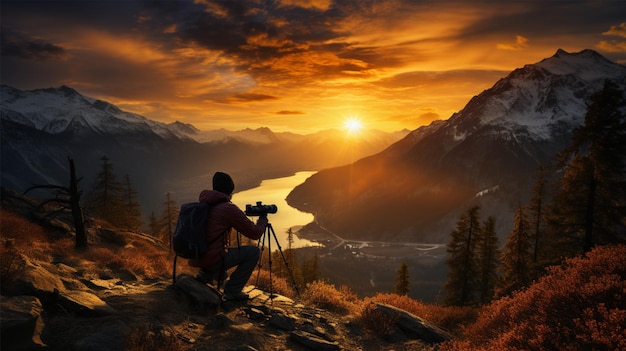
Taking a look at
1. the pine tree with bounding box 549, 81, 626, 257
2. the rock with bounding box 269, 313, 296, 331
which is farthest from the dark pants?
the pine tree with bounding box 549, 81, 626, 257

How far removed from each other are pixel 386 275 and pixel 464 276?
15733 cm

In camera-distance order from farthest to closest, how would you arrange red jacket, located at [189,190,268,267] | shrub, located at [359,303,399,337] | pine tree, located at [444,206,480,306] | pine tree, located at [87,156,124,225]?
pine tree, located at [87,156,124,225] → pine tree, located at [444,206,480,306] → shrub, located at [359,303,399,337] → red jacket, located at [189,190,268,267]

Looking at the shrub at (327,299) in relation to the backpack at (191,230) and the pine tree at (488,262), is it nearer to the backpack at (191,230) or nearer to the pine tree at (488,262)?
the backpack at (191,230)

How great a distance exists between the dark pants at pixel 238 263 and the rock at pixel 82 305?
239 cm

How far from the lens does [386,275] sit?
181 metres

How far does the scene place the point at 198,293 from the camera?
313 inches

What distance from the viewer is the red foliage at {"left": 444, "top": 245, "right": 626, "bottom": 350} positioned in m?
4.99

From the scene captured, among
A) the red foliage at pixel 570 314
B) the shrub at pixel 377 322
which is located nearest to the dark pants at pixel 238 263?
the shrub at pixel 377 322

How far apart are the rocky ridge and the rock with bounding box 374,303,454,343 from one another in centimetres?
2

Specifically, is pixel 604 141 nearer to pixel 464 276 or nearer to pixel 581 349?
pixel 581 349

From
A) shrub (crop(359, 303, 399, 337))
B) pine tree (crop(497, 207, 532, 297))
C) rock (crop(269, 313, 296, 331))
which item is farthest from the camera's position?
pine tree (crop(497, 207, 532, 297))

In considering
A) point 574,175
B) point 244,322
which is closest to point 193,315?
point 244,322

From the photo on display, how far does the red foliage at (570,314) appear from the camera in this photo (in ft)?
16.4

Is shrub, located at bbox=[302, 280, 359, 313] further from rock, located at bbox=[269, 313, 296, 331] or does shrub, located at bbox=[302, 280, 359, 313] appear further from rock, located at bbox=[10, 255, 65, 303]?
rock, located at bbox=[10, 255, 65, 303]
